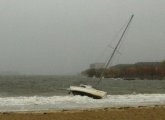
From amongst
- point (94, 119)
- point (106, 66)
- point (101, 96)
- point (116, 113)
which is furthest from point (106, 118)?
point (106, 66)

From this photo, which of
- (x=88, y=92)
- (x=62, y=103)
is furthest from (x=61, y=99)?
(x=88, y=92)

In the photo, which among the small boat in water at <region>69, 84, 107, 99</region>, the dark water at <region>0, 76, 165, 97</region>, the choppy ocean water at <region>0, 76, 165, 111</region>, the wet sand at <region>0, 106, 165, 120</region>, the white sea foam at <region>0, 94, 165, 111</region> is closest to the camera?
the wet sand at <region>0, 106, 165, 120</region>

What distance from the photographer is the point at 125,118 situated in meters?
18.7

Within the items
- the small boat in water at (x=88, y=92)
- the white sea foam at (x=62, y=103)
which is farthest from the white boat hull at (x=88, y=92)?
the white sea foam at (x=62, y=103)

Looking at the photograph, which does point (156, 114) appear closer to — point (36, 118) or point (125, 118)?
point (125, 118)

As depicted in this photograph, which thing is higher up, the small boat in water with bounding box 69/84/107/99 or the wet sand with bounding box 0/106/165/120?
the small boat in water with bounding box 69/84/107/99

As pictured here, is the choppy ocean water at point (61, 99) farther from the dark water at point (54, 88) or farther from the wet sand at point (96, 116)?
the wet sand at point (96, 116)

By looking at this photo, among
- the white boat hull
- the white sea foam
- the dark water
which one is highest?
the dark water

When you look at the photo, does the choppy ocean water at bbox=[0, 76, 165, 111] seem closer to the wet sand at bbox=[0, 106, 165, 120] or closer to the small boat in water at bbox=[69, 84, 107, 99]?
the small boat in water at bbox=[69, 84, 107, 99]

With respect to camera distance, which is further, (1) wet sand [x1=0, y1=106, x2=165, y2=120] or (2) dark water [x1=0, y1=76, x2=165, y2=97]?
(2) dark water [x1=0, y1=76, x2=165, y2=97]

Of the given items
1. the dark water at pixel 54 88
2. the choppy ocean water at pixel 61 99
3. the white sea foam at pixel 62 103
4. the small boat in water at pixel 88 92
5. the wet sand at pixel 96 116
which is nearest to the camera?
the wet sand at pixel 96 116

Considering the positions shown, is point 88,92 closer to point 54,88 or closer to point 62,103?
point 62,103

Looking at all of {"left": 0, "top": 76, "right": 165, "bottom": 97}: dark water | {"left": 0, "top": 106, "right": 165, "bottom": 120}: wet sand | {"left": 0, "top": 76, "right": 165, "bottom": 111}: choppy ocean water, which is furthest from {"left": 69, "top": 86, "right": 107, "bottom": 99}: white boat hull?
{"left": 0, "top": 106, "right": 165, "bottom": 120}: wet sand

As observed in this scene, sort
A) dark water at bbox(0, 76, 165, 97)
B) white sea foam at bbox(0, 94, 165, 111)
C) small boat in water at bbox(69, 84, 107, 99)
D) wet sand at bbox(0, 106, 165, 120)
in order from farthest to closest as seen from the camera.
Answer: dark water at bbox(0, 76, 165, 97) < small boat in water at bbox(69, 84, 107, 99) < white sea foam at bbox(0, 94, 165, 111) < wet sand at bbox(0, 106, 165, 120)
